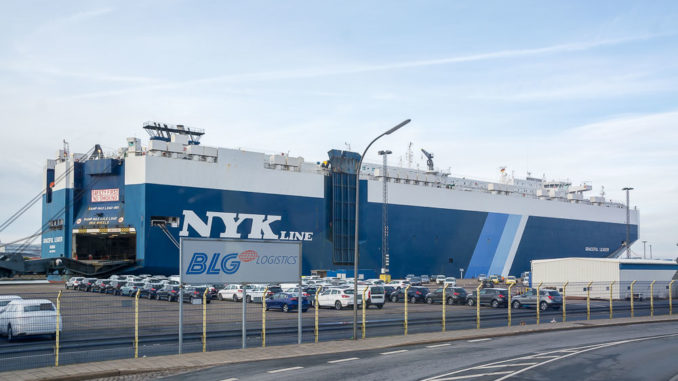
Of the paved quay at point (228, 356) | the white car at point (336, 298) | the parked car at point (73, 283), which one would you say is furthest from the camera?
the parked car at point (73, 283)

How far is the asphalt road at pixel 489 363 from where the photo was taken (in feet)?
51.8

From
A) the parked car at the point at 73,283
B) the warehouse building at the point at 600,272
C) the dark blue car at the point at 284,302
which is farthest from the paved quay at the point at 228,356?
the parked car at the point at 73,283

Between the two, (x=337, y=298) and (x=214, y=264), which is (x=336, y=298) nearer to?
(x=337, y=298)

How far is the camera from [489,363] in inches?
707

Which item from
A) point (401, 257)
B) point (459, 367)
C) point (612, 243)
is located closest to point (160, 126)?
point (401, 257)

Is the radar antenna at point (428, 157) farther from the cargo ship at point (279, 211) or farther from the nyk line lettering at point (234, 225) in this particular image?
the nyk line lettering at point (234, 225)

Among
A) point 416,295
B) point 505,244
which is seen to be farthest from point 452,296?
point 505,244

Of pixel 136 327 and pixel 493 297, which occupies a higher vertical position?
pixel 136 327

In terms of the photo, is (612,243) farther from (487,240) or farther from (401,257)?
(401,257)

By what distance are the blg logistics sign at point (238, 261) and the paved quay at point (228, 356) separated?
2584 mm

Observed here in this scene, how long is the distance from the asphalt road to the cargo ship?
138ft

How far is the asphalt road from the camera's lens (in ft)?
51.8

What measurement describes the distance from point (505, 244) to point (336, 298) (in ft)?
174

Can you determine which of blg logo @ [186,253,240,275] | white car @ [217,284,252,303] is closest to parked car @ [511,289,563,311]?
white car @ [217,284,252,303]
